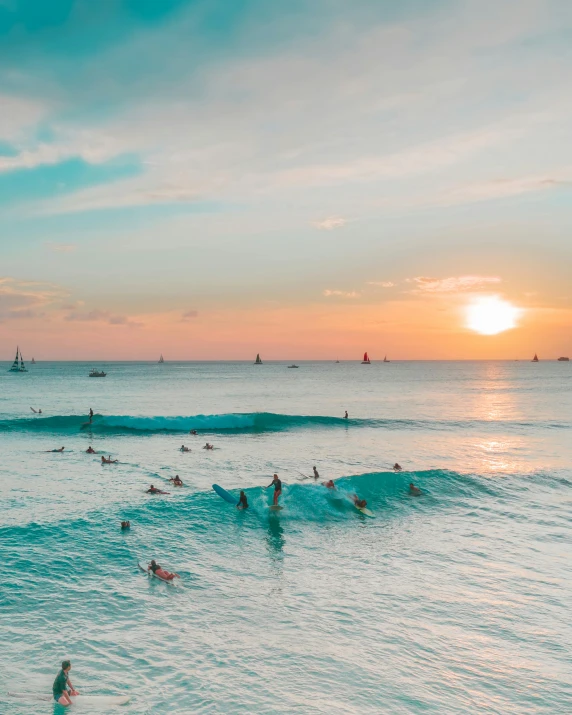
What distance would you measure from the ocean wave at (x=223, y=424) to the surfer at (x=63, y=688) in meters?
48.1

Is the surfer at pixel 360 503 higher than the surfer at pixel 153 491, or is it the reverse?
the surfer at pixel 153 491

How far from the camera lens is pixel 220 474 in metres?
37.0

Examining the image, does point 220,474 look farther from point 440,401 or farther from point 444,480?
point 440,401

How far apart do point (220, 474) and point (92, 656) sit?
22930mm

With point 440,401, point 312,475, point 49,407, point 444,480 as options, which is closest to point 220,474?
point 312,475

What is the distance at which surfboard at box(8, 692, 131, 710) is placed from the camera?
1212 centimetres

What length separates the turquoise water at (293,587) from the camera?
12.9m

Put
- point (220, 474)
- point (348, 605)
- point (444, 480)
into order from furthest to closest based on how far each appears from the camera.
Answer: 1. point (220, 474)
2. point (444, 480)
3. point (348, 605)

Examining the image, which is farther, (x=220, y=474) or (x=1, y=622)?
(x=220, y=474)

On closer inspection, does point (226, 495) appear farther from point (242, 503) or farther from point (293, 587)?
point (293, 587)

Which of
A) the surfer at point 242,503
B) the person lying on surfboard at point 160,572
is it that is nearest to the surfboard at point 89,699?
the person lying on surfboard at point 160,572

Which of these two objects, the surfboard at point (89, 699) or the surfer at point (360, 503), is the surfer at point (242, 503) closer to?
the surfer at point (360, 503)

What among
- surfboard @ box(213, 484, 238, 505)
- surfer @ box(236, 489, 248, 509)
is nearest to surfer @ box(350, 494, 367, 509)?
surfer @ box(236, 489, 248, 509)

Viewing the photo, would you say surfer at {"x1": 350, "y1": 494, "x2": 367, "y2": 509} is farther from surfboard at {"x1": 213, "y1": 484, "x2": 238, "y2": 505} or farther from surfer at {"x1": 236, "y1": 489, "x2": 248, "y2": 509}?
surfboard at {"x1": 213, "y1": 484, "x2": 238, "y2": 505}
